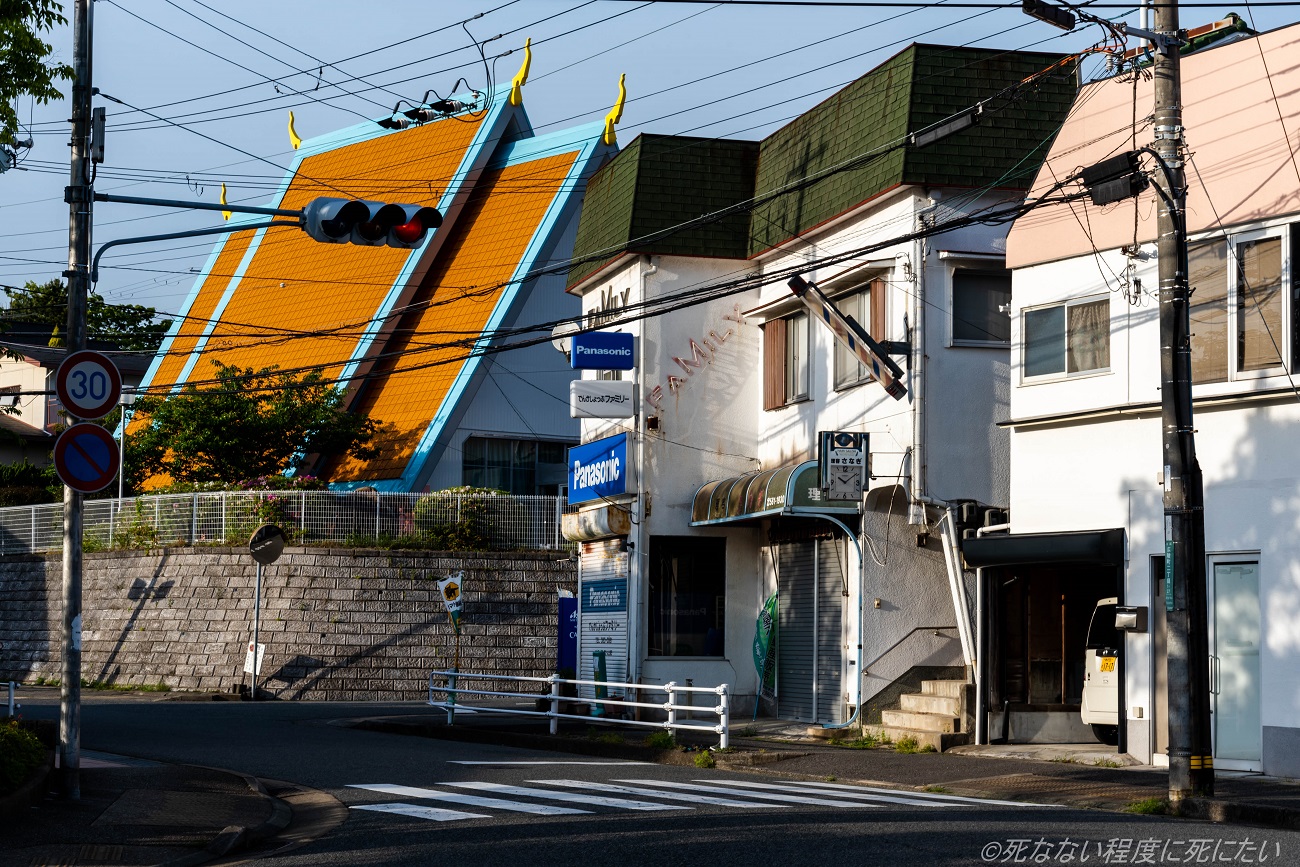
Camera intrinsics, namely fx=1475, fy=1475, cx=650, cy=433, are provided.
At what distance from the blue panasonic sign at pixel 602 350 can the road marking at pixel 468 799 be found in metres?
10.7

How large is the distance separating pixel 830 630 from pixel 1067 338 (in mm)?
6258

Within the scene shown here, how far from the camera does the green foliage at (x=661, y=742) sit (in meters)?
18.3

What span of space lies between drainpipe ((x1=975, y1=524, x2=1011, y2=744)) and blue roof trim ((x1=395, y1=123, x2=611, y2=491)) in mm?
21605

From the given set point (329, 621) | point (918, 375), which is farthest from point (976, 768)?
point (329, 621)

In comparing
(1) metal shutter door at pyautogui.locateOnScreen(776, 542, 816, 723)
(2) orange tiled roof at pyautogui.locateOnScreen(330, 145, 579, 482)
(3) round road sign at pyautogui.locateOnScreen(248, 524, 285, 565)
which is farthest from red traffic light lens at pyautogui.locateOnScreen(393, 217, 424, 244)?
(2) orange tiled roof at pyautogui.locateOnScreen(330, 145, 579, 482)

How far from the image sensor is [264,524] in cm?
3431

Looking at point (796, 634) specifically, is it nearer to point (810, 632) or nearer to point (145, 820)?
point (810, 632)

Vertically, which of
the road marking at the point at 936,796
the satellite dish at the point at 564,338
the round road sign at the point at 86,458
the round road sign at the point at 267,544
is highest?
the satellite dish at the point at 564,338

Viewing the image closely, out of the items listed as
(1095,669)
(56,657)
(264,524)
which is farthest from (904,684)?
(56,657)

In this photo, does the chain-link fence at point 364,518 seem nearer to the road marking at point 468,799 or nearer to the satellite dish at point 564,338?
the satellite dish at point 564,338

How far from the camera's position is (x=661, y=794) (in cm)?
1349

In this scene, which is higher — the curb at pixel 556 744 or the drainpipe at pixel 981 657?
the drainpipe at pixel 981 657

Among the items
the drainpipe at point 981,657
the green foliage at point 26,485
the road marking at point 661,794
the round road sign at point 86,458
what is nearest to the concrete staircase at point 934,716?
the drainpipe at point 981,657

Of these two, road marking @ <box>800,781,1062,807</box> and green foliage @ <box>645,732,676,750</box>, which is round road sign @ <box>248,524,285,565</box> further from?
road marking @ <box>800,781,1062,807</box>
